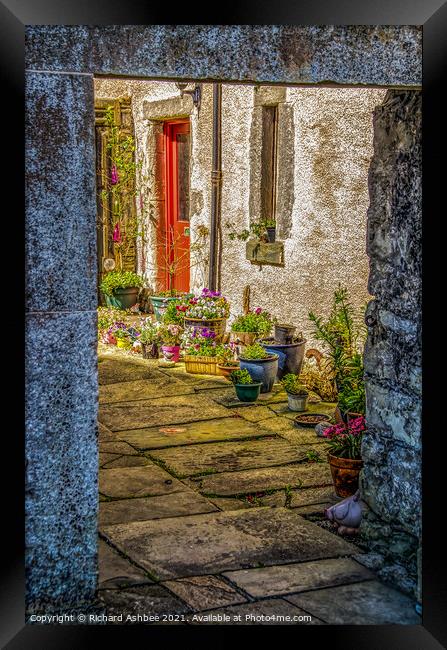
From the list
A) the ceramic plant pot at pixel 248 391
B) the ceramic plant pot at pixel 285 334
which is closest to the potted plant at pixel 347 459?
the ceramic plant pot at pixel 248 391

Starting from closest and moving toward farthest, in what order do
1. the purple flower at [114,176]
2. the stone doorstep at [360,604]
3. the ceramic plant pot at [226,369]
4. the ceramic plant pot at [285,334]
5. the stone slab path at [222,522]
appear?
the stone doorstep at [360,604]
the stone slab path at [222,522]
the ceramic plant pot at [285,334]
the ceramic plant pot at [226,369]
the purple flower at [114,176]

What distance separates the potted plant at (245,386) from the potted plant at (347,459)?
2.58 meters

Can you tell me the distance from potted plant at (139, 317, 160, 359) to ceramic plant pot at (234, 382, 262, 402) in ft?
6.67

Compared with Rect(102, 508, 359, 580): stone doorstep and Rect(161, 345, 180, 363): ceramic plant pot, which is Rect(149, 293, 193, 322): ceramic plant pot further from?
Rect(102, 508, 359, 580): stone doorstep

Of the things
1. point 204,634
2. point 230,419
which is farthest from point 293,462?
point 204,634

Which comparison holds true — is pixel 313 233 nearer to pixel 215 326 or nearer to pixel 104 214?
pixel 215 326

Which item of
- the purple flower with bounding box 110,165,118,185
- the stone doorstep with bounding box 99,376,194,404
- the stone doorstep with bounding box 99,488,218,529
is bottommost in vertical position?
the stone doorstep with bounding box 99,488,218,529

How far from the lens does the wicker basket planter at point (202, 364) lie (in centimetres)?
985

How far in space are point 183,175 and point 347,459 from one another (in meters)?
7.16

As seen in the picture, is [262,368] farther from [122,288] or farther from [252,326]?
[122,288]

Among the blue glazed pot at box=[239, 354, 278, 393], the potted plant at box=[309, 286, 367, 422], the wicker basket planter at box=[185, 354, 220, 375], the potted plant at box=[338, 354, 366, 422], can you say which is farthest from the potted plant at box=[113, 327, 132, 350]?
the potted plant at box=[338, 354, 366, 422]

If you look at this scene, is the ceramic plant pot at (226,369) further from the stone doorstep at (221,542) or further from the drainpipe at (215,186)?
the stone doorstep at (221,542)

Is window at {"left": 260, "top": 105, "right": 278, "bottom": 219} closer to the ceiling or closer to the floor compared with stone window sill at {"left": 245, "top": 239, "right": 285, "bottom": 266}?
closer to the ceiling

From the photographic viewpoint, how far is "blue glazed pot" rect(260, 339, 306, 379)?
9.24 m
